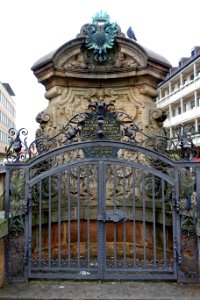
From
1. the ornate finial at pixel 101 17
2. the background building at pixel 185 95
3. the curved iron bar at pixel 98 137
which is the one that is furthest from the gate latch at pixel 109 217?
the background building at pixel 185 95

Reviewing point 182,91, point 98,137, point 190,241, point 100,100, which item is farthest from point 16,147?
point 182,91

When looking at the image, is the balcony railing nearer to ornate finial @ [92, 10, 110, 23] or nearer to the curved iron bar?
ornate finial @ [92, 10, 110, 23]

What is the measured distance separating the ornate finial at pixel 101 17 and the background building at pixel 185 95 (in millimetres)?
26456

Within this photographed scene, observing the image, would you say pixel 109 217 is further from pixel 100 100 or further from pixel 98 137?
pixel 100 100

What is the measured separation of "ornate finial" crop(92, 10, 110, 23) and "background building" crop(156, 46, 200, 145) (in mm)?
26456

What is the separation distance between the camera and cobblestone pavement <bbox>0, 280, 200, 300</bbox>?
4004mm

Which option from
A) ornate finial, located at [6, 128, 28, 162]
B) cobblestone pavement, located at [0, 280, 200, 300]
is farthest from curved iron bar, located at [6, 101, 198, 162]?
cobblestone pavement, located at [0, 280, 200, 300]

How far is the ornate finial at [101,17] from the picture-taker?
627cm

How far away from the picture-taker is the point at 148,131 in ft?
20.9

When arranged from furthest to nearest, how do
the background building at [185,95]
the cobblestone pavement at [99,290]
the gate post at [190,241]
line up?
the background building at [185,95] < the gate post at [190,241] < the cobblestone pavement at [99,290]

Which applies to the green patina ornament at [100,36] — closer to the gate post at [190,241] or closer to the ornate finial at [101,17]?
the ornate finial at [101,17]

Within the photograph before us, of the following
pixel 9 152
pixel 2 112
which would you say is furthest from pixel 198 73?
pixel 2 112

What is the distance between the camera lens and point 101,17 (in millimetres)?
6285

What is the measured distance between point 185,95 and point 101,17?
3373cm
